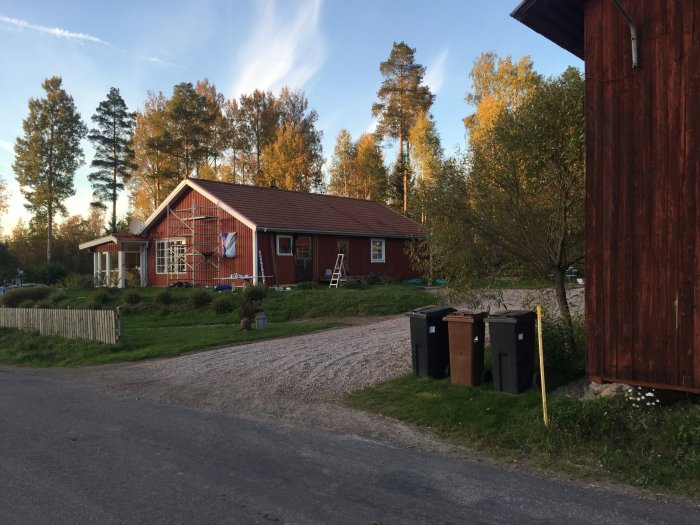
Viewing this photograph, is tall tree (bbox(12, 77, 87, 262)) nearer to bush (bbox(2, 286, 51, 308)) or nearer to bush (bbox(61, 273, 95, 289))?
bush (bbox(61, 273, 95, 289))

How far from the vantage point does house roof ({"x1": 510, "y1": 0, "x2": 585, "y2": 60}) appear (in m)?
6.95

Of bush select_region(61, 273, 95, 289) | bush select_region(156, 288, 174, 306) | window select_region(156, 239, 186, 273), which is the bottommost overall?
bush select_region(156, 288, 174, 306)

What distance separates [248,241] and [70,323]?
9841 mm

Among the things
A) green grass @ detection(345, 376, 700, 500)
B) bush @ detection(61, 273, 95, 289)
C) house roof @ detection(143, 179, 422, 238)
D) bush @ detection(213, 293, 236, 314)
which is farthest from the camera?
bush @ detection(61, 273, 95, 289)

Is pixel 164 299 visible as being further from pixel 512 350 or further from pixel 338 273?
pixel 512 350

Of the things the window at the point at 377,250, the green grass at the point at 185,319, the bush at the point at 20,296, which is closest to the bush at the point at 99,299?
the green grass at the point at 185,319

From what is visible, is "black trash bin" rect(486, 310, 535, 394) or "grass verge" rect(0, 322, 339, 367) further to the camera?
"grass verge" rect(0, 322, 339, 367)

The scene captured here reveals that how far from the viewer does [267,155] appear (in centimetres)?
4609

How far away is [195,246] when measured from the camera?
26109mm

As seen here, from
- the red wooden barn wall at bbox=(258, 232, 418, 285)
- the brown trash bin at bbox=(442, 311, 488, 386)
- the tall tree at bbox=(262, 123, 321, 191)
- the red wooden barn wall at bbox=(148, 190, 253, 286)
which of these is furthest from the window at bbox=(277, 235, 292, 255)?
the tall tree at bbox=(262, 123, 321, 191)

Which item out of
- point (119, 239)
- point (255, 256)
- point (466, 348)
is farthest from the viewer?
point (119, 239)

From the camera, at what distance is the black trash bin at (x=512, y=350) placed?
720cm

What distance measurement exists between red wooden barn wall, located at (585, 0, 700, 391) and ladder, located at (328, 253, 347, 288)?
1802 centimetres

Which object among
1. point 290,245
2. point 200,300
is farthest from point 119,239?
point 200,300
